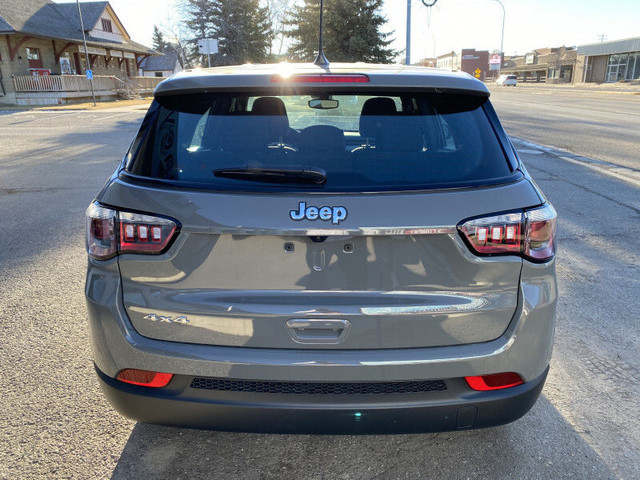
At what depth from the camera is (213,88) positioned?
2098mm

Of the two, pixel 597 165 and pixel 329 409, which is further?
pixel 597 165

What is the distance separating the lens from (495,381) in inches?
80.5

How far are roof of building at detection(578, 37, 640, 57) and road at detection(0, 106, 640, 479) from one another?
6484 cm

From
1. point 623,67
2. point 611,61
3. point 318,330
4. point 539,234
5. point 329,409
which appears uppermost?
point 611,61

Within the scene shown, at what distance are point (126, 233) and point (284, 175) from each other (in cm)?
65

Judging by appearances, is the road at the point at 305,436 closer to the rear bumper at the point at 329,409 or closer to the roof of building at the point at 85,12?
the rear bumper at the point at 329,409

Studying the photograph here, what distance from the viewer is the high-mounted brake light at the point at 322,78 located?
2074 mm

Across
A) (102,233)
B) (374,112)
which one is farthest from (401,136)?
(102,233)

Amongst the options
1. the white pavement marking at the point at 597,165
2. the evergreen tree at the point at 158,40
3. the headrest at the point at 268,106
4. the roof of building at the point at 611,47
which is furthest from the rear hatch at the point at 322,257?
the evergreen tree at the point at 158,40

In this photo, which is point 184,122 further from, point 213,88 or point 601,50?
point 601,50

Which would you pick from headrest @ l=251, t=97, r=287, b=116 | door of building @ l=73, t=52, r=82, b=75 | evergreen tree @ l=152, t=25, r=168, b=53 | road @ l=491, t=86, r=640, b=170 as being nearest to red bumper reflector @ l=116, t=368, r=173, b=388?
headrest @ l=251, t=97, r=287, b=116

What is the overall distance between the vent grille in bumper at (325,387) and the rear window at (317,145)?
75 centimetres

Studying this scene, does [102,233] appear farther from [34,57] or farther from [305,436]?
[34,57]

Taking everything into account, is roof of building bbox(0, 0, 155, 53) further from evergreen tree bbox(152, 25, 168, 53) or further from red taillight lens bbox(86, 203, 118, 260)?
evergreen tree bbox(152, 25, 168, 53)
